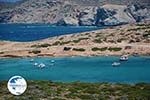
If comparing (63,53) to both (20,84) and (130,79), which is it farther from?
(20,84)

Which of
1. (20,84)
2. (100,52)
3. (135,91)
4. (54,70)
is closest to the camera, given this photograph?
(20,84)

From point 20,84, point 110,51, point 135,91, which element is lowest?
point 110,51

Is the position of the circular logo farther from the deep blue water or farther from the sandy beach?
the sandy beach

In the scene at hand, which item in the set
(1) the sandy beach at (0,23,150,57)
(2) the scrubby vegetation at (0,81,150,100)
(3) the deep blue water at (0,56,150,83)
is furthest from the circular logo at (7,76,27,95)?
(1) the sandy beach at (0,23,150,57)

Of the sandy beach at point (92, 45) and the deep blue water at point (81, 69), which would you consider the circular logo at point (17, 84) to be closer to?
the deep blue water at point (81, 69)

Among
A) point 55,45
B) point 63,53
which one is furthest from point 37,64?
point 55,45

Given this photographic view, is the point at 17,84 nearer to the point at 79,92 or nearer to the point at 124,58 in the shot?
the point at 79,92

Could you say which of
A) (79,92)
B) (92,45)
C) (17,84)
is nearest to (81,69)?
(92,45)
